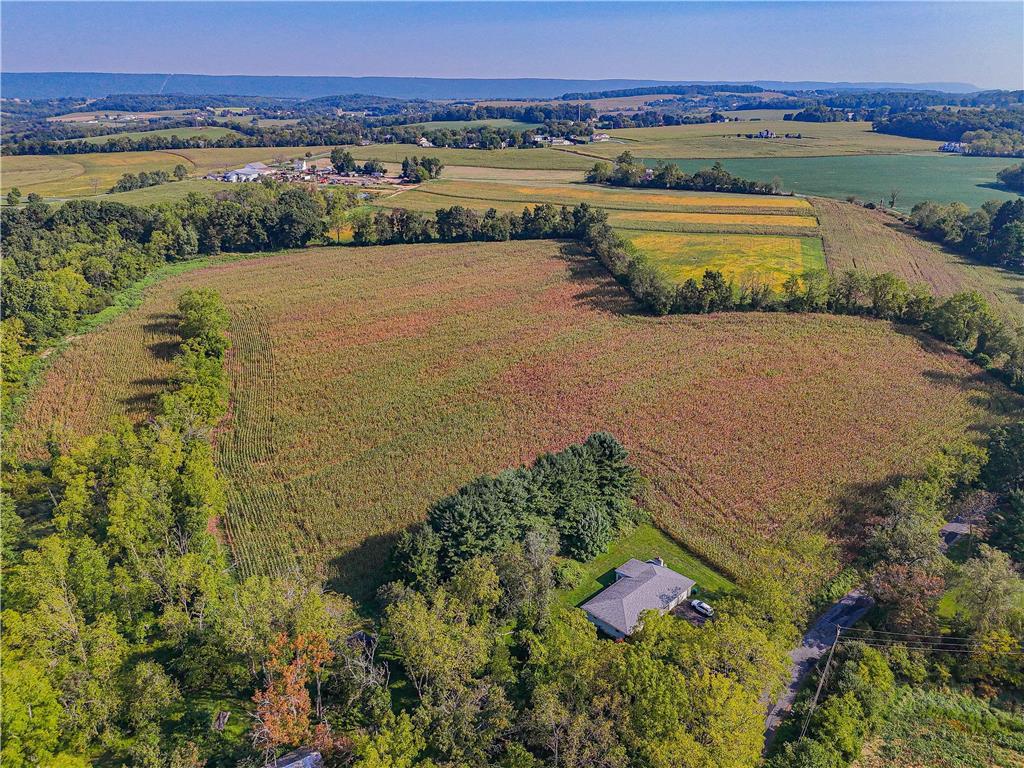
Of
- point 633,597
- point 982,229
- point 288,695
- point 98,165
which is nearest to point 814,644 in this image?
point 633,597

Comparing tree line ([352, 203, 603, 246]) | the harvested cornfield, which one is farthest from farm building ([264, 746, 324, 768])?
the harvested cornfield

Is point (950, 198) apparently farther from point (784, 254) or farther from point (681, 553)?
point (681, 553)

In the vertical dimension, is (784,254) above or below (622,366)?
above

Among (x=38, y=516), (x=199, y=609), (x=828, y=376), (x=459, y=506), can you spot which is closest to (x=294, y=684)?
(x=199, y=609)

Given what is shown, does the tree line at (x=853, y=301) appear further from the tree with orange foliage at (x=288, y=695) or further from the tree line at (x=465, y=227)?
the tree with orange foliage at (x=288, y=695)

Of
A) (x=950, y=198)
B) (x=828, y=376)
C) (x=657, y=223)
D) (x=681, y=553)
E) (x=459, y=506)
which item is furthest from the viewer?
(x=950, y=198)

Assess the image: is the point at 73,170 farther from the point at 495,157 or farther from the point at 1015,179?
the point at 1015,179
